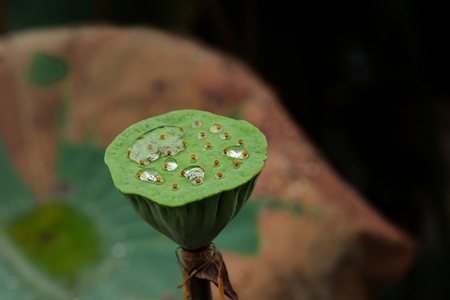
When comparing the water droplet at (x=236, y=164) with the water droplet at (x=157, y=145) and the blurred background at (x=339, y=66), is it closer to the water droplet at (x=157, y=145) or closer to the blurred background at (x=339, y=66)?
the water droplet at (x=157, y=145)

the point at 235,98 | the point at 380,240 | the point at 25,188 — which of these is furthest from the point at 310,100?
the point at 25,188

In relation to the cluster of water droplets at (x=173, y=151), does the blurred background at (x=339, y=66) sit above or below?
above

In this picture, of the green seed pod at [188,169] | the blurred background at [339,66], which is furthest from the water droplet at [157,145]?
the blurred background at [339,66]

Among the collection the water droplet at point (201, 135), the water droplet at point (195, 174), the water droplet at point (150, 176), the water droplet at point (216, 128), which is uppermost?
the water droplet at point (216, 128)

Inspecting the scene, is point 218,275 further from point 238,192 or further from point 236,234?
point 236,234

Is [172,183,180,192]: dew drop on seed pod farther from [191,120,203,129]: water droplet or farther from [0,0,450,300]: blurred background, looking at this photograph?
[0,0,450,300]: blurred background

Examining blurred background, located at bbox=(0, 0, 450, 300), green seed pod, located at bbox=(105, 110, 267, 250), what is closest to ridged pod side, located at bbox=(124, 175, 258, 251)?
green seed pod, located at bbox=(105, 110, 267, 250)

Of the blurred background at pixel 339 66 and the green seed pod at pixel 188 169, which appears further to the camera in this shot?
the blurred background at pixel 339 66
